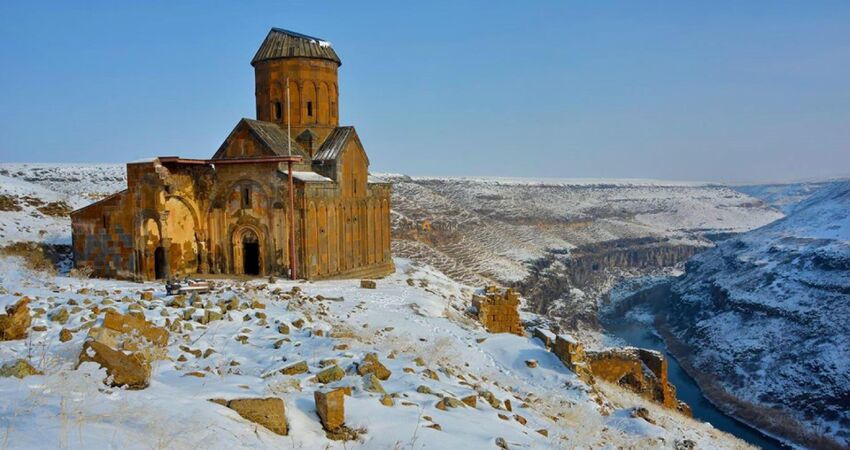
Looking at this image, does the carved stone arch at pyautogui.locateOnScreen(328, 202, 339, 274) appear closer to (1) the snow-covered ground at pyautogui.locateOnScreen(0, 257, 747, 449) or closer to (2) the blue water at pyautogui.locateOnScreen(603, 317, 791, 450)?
(1) the snow-covered ground at pyautogui.locateOnScreen(0, 257, 747, 449)

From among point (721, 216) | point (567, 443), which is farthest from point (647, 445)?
point (721, 216)

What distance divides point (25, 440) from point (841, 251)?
5840 cm

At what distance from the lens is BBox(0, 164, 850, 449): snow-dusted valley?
5434mm

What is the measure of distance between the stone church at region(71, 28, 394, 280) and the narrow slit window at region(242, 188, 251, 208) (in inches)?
1.5

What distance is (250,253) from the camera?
75.9 ft

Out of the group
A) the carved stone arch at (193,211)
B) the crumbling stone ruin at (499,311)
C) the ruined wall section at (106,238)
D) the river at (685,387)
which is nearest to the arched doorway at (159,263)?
the ruined wall section at (106,238)

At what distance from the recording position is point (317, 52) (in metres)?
25.2

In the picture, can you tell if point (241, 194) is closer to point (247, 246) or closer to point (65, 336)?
point (247, 246)

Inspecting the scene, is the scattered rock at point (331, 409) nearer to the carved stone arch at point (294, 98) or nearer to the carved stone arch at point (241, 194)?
the carved stone arch at point (241, 194)

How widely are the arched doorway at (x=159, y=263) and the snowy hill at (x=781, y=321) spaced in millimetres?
31381

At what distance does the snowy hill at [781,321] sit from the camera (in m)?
34.2

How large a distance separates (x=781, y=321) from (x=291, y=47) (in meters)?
40.7

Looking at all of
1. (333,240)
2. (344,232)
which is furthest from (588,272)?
(333,240)

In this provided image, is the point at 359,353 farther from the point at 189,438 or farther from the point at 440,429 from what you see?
the point at 189,438
